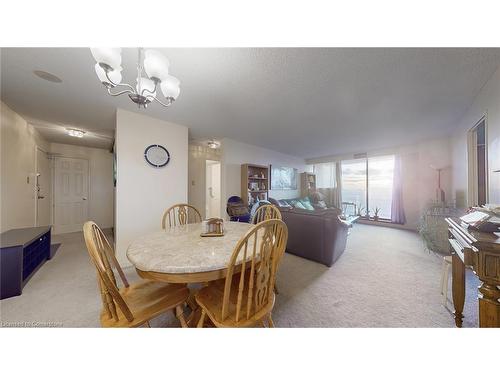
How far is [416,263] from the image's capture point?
247cm

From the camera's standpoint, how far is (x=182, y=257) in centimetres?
101

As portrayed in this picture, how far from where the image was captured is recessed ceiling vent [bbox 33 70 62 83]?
1630 mm

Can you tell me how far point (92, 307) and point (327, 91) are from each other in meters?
3.36

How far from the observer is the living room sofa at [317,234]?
237cm

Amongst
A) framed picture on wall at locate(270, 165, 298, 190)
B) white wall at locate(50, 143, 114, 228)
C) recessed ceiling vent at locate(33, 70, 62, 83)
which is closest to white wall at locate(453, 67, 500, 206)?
framed picture on wall at locate(270, 165, 298, 190)

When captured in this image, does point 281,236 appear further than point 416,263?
No

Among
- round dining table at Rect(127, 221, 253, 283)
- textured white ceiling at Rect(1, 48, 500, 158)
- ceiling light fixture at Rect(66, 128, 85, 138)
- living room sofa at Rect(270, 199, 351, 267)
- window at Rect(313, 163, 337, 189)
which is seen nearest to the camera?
round dining table at Rect(127, 221, 253, 283)

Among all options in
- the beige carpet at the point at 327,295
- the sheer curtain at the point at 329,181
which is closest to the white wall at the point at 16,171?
the beige carpet at the point at 327,295

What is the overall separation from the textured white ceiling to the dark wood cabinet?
1784 mm

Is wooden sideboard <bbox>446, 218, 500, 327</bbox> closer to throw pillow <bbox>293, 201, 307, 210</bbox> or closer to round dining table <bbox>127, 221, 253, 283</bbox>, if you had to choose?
round dining table <bbox>127, 221, 253, 283</bbox>
